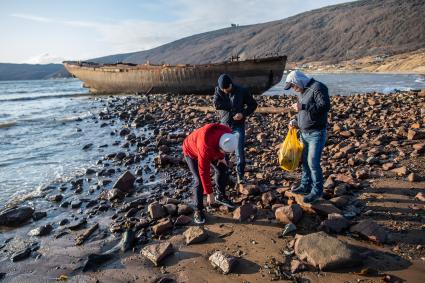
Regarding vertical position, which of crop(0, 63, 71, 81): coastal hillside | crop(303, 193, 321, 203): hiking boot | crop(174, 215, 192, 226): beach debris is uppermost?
crop(303, 193, 321, 203): hiking boot

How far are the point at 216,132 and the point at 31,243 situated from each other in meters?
2.99

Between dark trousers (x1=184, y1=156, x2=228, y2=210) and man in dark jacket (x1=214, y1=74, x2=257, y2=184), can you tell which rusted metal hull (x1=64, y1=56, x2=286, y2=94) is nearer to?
man in dark jacket (x1=214, y1=74, x2=257, y2=184)

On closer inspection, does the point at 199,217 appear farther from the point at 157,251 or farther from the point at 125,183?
the point at 125,183

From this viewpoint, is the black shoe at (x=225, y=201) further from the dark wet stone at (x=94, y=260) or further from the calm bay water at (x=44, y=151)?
the calm bay water at (x=44, y=151)

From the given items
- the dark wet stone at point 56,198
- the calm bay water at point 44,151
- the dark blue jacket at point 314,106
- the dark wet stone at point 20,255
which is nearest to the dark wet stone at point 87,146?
the calm bay water at point 44,151

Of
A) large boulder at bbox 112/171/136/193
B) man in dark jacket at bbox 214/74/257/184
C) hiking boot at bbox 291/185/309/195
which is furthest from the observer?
large boulder at bbox 112/171/136/193

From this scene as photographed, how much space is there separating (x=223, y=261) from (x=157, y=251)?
2.65 feet

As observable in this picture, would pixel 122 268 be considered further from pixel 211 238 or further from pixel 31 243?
pixel 31 243

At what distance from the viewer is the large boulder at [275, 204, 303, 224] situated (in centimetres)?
438

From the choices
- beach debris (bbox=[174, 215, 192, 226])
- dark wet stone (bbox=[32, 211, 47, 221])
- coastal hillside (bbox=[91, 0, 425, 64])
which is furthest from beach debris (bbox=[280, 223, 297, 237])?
coastal hillside (bbox=[91, 0, 425, 64])

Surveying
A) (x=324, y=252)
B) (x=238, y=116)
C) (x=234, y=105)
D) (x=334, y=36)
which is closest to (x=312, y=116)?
(x=238, y=116)

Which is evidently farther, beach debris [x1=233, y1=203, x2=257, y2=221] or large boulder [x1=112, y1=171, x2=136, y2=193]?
large boulder [x1=112, y1=171, x2=136, y2=193]

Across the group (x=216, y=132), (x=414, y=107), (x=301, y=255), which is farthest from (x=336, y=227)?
(x=414, y=107)

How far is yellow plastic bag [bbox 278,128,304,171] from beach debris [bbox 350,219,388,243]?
139cm
